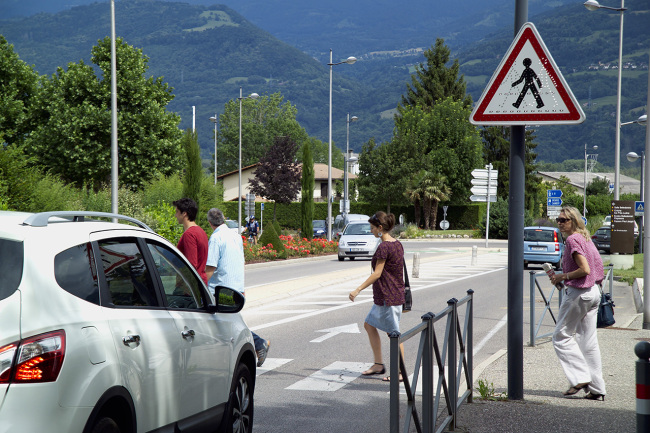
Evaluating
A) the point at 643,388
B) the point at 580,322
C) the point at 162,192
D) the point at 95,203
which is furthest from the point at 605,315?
the point at 162,192

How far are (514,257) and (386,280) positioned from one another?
6.37 feet

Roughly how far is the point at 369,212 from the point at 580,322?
69.2 meters

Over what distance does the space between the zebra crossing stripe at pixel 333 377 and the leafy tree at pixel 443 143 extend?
6264 cm

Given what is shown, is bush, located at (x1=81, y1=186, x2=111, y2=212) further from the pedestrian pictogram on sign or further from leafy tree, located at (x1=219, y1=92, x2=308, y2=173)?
leafy tree, located at (x1=219, y1=92, x2=308, y2=173)

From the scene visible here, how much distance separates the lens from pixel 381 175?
7206 cm

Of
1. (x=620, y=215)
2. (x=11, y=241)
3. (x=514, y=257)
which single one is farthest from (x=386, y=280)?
(x=620, y=215)

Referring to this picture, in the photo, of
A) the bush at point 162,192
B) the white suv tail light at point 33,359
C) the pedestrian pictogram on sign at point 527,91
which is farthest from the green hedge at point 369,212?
the white suv tail light at point 33,359

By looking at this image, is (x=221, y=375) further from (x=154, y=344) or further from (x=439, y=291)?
(x=439, y=291)

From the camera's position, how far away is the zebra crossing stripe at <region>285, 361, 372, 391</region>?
820 cm

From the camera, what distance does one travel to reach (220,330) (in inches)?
207

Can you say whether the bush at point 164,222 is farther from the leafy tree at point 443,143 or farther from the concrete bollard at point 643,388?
the leafy tree at point 443,143

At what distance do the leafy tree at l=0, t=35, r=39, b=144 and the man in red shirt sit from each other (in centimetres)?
3444

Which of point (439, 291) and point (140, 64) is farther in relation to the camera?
point (140, 64)

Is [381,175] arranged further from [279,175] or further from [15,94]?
[15,94]
